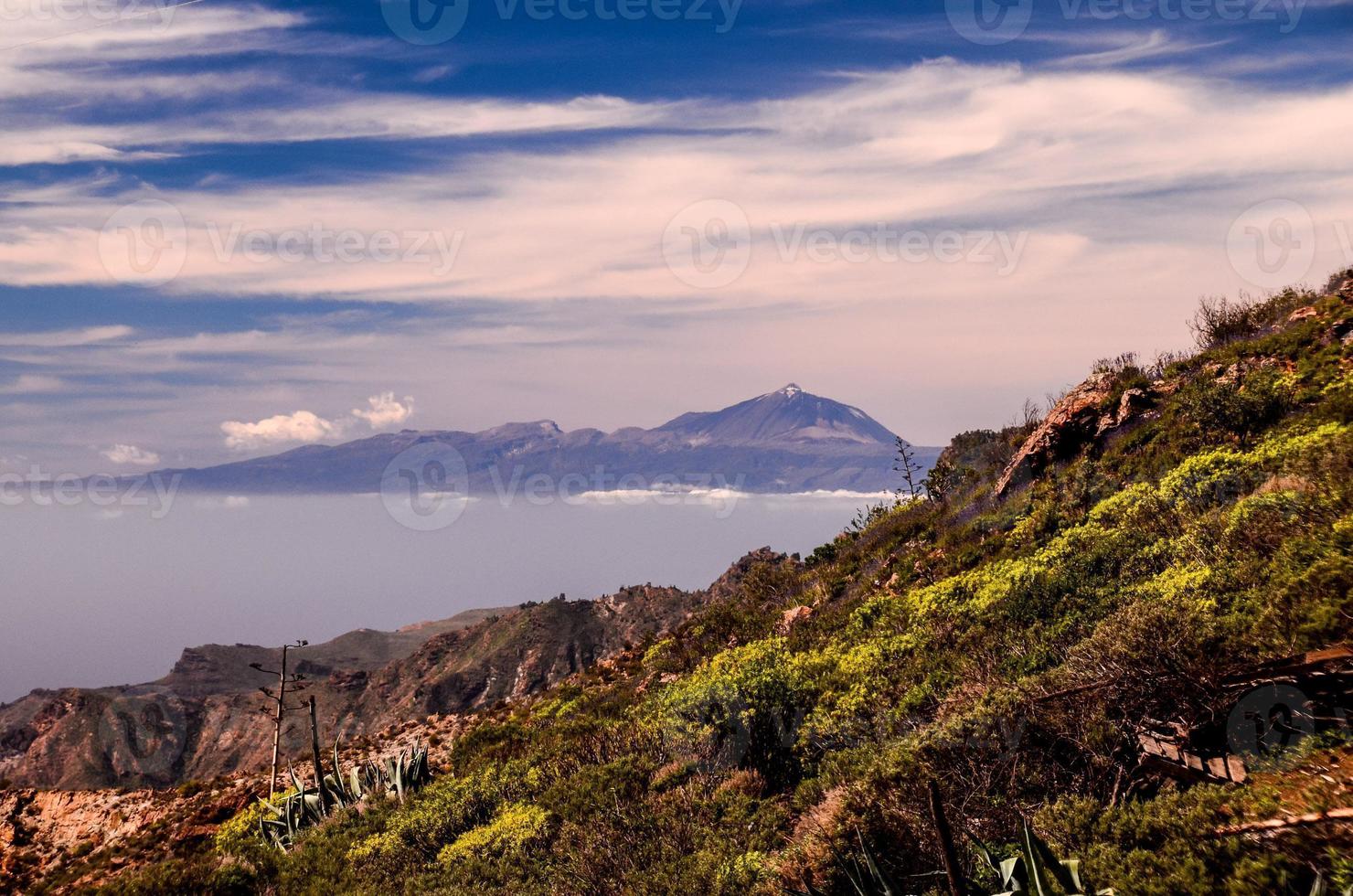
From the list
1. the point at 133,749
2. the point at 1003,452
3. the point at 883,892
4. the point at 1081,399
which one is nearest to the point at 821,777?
the point at 883,892

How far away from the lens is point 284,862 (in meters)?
16.9

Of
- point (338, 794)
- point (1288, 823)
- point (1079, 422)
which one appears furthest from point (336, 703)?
point (1288, 823)

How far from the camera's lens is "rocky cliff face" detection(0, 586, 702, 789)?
75.2 meters

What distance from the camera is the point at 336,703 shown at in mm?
87375

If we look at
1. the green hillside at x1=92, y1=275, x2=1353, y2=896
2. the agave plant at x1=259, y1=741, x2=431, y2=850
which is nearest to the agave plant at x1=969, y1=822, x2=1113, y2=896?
the green hillside at x1=92, y1=275, x2=1353, y2=896

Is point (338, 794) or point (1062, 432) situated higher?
point (1062, 432)

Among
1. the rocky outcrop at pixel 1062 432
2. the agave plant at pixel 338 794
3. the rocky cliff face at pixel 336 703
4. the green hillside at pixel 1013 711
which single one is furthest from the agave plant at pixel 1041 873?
the rocky cliff face at pixel 336 703

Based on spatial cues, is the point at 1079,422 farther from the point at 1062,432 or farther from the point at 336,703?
the point at 336,703

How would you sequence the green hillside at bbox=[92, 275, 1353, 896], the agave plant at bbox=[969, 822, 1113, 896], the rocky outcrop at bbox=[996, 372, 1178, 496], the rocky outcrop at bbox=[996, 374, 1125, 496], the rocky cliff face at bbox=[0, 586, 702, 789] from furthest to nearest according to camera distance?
the rocky cliff face at bbox=[0, 586, 702, 789] → the rocky outcrop at bbox=[996, 374, 1125, 496] → the rocky outcrop at bbox=[996, 372, 1178, 496] → the green hillside at bbox=[92, 275, 1353, 896] → the agave plant at bbox=[969, 822, 1113, 896]

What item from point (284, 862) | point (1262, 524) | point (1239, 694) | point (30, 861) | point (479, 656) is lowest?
point (479, 656)

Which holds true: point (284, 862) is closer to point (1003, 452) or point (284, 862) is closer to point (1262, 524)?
point (1262, 524)

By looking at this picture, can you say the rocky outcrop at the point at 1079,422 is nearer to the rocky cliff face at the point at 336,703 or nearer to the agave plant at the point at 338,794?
the agave plant at the point at 338,794

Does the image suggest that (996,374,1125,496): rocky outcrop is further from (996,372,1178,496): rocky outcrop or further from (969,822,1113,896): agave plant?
(969,822,1113,896): agave plant

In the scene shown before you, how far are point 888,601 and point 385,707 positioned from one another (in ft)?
255
